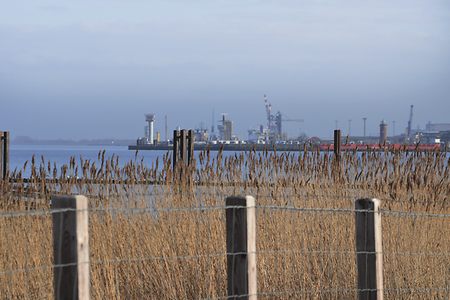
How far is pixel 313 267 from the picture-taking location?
478cm

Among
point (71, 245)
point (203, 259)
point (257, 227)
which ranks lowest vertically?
point (203, 259)

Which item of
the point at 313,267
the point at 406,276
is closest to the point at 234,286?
the point at 313,267

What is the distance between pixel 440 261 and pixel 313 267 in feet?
4.70

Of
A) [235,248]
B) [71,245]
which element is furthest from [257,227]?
[71,245]

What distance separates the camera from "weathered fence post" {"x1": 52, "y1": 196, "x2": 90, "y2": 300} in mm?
2350

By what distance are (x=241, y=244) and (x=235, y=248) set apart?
0.05m

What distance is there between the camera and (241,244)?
2881 mm

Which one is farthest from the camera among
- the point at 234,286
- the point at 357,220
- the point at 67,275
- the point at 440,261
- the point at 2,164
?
the point at 2,164

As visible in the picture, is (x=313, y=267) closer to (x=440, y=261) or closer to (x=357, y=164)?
(x=440, y=261)

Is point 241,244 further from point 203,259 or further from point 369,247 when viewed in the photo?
point 203,259

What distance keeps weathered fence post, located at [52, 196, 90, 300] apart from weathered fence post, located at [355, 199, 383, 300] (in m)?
1.88

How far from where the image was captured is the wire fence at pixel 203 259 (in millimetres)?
4336

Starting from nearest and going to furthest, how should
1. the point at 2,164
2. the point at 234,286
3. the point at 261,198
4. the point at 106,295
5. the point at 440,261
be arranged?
the point at 234,286 → the point at 106,295 → the point at 440,261 → the point at 261,198 → the point at 2,164

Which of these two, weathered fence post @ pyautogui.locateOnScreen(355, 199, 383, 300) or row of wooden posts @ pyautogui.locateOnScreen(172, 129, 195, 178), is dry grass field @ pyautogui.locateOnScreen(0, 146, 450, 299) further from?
row of wooden posts @ pyautogui.locateOnScreen(172, 129, 195, 178)
